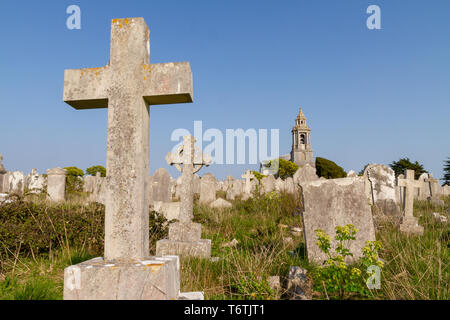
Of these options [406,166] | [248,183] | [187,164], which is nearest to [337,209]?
[187,164]

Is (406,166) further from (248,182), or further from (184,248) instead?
(184,248)

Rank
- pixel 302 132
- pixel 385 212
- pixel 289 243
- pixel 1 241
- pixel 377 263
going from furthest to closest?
pixel 302 132 < pixel 385 212 < pixel 289 243 < pixel 1 241 < pixel 377 263

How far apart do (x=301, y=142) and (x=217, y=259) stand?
65.6m

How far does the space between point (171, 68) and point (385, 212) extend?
8705 millimetres

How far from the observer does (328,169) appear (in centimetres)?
4969

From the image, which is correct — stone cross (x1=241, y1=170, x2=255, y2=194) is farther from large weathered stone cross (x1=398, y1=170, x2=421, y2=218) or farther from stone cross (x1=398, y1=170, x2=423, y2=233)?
stone cross (x1=398, y1=170, x2=423, y2=233)

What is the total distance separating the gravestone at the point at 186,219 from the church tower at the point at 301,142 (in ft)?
198

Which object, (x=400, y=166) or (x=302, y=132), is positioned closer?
(x=400, y=166)

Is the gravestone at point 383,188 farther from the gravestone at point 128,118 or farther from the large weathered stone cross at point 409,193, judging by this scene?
the gravestone at point 128,118

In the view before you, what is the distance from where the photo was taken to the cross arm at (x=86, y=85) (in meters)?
2.67
